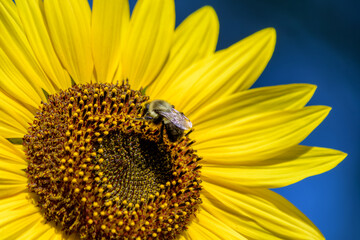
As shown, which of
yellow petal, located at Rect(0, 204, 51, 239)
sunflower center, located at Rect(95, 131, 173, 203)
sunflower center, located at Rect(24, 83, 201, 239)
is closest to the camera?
yellow petal, located at Rect(0, 204, 51, 239)

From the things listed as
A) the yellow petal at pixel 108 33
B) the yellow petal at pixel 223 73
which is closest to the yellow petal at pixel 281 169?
the yellow petal at pixel 223 73

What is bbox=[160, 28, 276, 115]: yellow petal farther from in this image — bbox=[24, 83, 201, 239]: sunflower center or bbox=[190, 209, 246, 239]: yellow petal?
bbox=[190, 209, 246, 239]: yellow petal

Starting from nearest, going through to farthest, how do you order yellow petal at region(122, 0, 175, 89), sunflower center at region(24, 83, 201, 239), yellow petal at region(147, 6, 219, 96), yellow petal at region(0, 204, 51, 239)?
yellow petal at region(0, 204, 51, 239)
sunflower center at region(24, 83, 201, 239)
yellow petal at region(122, 0, 175, 89)
yellow petal at region(147, 6, 219, 96)

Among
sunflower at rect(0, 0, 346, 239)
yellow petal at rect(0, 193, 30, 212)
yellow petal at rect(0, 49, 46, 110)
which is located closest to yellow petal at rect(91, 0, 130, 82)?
sunflower at rect(0, 0, 346, 239)

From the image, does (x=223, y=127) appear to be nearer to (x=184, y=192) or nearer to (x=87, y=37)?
(x=184, y=192)

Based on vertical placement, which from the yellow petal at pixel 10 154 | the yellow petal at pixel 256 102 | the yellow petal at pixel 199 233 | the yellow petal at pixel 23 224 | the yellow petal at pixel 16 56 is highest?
the yellow petal at pixel 256 102

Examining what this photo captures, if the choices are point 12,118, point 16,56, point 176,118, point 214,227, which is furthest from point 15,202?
point 214,227

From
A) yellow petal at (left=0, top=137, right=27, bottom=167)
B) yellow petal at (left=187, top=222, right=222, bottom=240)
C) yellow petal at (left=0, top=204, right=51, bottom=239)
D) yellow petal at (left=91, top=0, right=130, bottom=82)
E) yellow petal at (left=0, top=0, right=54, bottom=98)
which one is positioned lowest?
yellow petal at (left=0, top=204, right=51, bottom=239)

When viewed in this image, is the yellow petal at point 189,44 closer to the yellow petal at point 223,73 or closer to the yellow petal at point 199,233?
the yellow petal at point 223,73

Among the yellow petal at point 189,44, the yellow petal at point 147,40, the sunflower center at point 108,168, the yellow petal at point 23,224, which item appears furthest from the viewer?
the yellow petal at point 189,44
